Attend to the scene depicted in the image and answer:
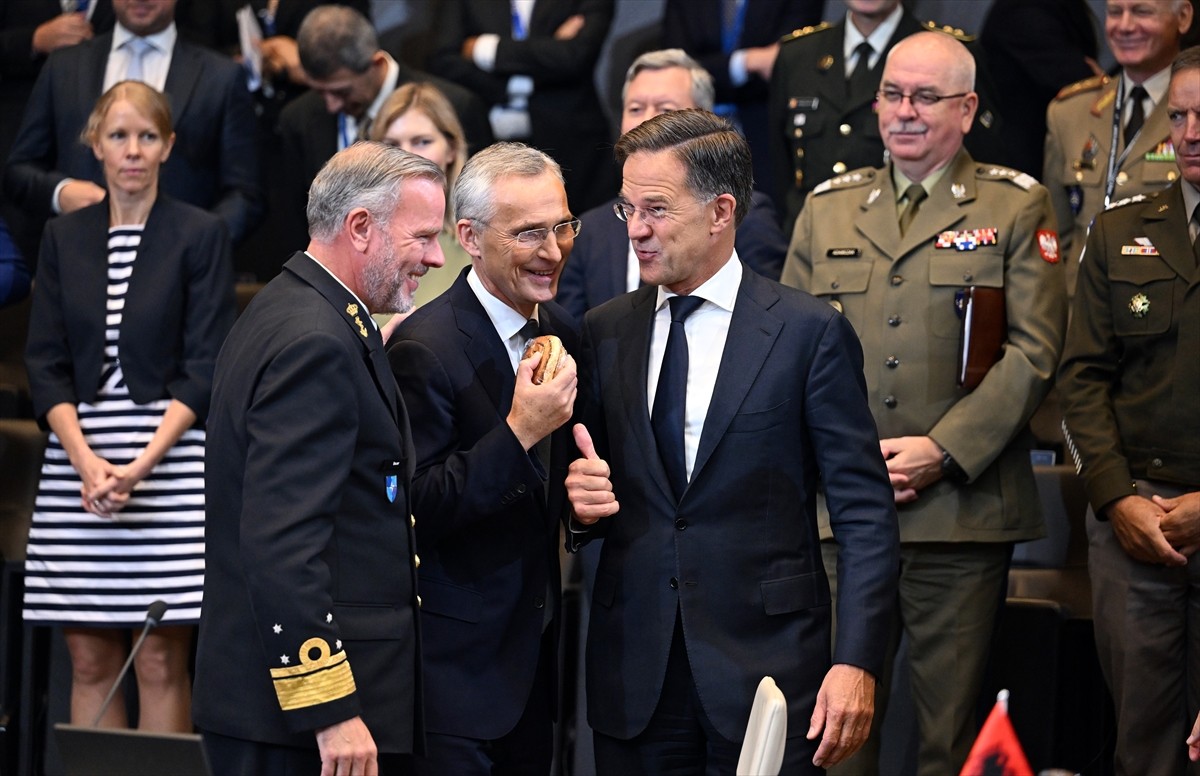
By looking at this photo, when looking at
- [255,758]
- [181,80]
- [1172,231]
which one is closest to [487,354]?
[255,758]

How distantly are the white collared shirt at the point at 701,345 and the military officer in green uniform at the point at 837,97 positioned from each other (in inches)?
69.3

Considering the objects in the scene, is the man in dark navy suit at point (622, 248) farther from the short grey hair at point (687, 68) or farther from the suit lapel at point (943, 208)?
the suit lapel at point (943, 208)

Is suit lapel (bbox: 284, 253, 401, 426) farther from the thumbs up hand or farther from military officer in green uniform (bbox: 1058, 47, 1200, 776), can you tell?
military officer in green uniform (bbox: 1058, 47, 1200, 776)

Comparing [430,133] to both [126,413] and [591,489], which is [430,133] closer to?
[126,413]

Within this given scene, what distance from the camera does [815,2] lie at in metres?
5.16

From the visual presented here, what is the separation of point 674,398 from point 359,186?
27.0 inches

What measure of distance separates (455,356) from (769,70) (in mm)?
2648

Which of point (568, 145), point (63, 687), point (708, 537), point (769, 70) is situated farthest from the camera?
point (568, 145)

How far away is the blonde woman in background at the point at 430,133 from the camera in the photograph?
13.8 feet

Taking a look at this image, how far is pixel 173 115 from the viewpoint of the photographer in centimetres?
472

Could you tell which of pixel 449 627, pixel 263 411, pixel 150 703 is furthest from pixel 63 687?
pixel 263 411

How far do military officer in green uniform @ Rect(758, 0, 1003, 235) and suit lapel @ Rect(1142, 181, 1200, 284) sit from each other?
76 cm

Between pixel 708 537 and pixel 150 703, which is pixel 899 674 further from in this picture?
pixel 150 703

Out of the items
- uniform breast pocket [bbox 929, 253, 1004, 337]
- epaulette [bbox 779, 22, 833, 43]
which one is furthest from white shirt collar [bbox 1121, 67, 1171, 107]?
uniform breast pocket [bbox 929, 253, 1004, 337]
